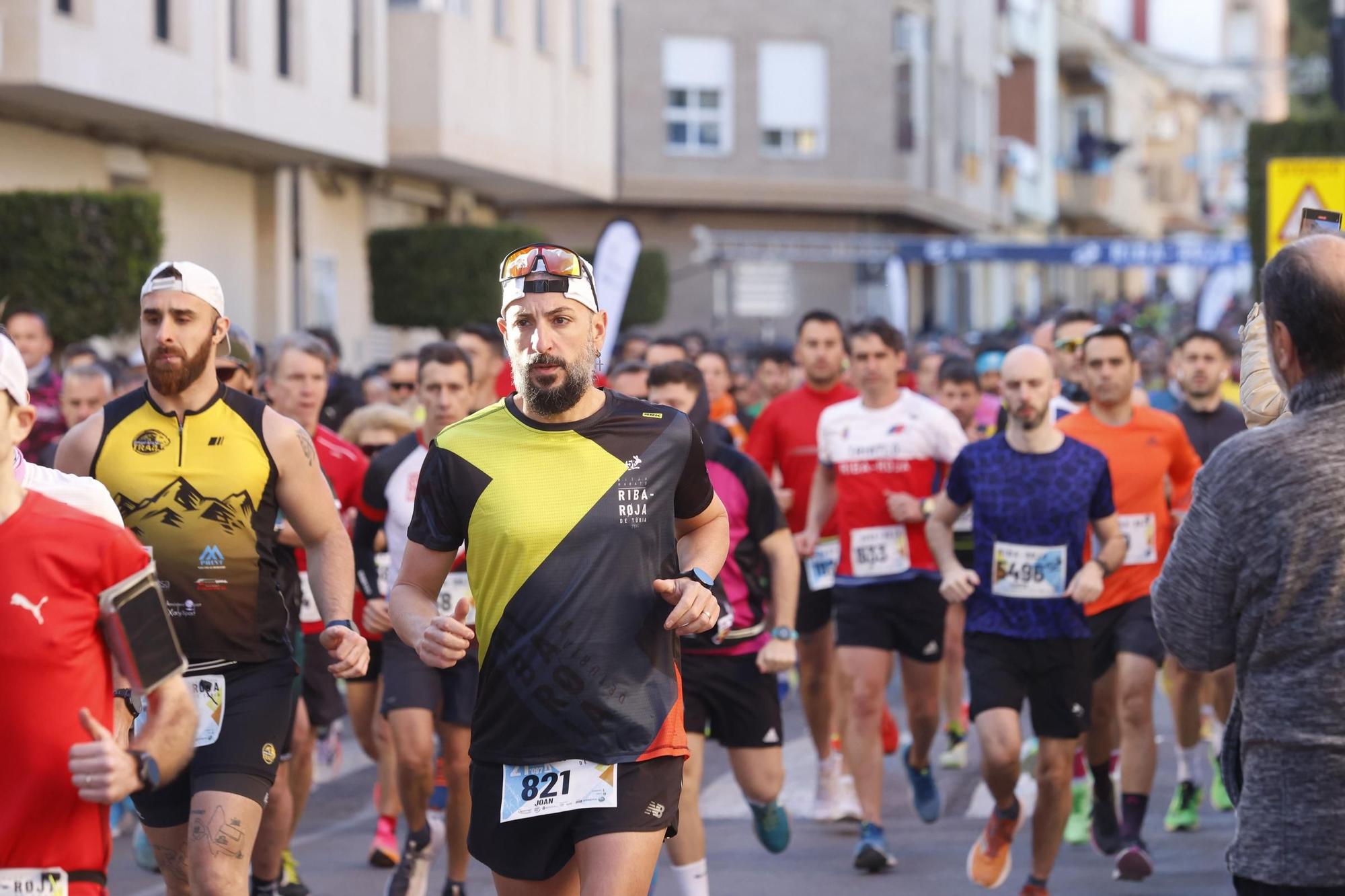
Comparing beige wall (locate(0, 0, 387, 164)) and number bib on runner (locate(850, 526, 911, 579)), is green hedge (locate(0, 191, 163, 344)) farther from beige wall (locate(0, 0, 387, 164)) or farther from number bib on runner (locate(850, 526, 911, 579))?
number bib on runner (locate(850, 526, 911, 579))

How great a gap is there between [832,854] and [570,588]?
4648mm

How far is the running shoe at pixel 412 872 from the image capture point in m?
8.15

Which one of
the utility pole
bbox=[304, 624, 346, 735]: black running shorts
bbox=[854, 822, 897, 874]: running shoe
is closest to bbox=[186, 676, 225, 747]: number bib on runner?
bbox=[304, 624, 346, 735]: black running shorts

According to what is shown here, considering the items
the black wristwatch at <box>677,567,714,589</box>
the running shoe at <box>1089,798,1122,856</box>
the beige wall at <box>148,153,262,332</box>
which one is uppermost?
the beige wall at <box>148,153,262,332</box>

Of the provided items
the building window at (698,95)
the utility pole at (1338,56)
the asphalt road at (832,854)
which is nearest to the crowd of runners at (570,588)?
the asphalt road at (832,854)

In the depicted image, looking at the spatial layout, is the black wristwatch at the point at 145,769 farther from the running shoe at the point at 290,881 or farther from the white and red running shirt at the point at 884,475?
the white and red running shirt at the point at 884,475

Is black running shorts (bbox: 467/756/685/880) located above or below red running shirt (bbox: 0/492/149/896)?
below

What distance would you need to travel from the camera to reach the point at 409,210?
30172 mm

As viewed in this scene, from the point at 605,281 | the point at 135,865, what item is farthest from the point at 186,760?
the point at 605,281

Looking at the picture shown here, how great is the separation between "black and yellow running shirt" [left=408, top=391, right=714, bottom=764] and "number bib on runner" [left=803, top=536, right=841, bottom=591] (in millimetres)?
5404

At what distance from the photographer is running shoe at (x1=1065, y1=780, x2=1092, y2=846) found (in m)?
9.84

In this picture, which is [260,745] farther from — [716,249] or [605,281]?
[716,249]

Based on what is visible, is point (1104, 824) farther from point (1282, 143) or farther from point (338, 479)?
point (1282, 143)

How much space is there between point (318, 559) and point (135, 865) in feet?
11.9
